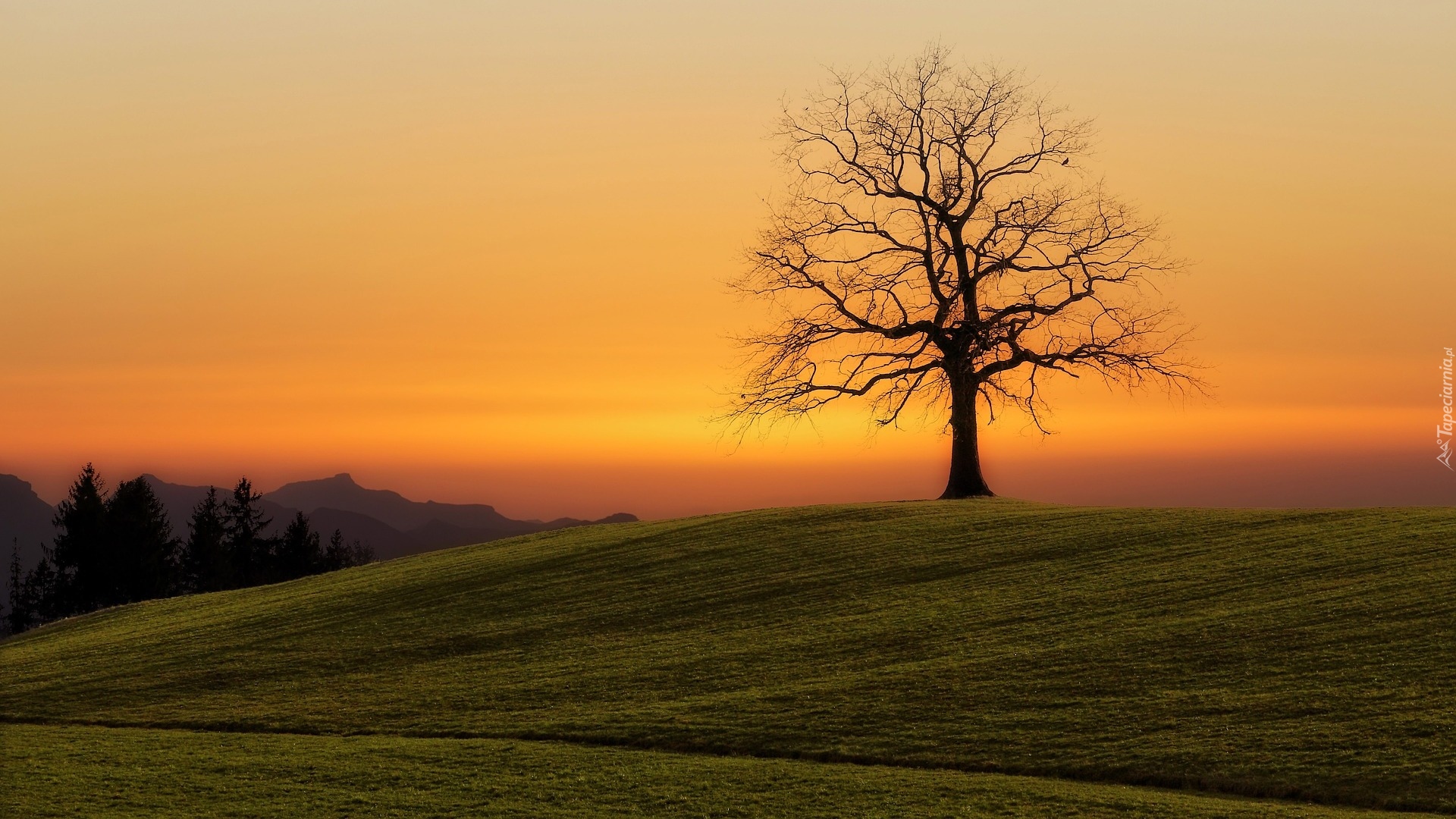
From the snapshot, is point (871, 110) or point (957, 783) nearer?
point (957, 783)

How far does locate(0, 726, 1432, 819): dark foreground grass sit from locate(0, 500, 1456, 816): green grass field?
0.32ft

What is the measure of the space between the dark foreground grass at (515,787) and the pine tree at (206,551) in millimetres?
102026

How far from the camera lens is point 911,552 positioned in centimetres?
4184

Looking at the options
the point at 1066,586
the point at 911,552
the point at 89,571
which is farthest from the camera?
the point at 89,571

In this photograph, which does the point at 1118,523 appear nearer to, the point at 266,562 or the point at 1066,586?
the point at 1066,586

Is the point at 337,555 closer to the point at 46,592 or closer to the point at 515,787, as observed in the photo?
the point at 46,592

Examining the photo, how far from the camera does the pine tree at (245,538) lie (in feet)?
425

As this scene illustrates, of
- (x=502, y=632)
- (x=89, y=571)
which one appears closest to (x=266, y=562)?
(x=89, y=571)

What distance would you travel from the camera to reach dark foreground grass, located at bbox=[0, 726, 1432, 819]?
20719mm

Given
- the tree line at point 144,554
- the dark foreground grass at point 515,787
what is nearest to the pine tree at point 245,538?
the tree line at point 144,554

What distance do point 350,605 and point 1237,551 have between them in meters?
30.2

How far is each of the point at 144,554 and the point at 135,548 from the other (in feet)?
3.09

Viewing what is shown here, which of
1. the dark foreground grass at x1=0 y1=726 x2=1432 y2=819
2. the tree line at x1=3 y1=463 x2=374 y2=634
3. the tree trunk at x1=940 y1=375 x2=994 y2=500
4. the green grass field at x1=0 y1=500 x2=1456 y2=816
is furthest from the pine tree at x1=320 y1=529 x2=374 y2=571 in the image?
the dark foreground grass at x1=0 y1=726 x2=1432 y2=819

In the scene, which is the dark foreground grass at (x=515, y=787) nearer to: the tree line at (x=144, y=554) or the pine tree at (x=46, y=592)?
the tree line at (x=144, y=554)
